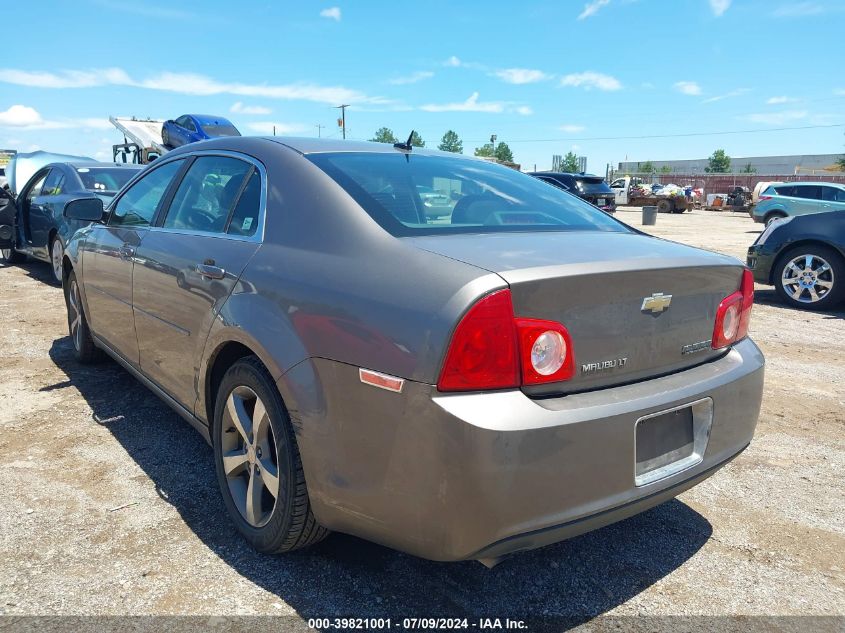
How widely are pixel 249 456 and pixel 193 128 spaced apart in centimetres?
1749

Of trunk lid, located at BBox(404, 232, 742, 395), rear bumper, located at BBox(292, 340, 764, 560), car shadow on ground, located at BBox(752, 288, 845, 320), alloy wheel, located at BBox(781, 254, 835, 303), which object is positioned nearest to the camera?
rear bumper, located at BBox(292, 340, 764, 560)

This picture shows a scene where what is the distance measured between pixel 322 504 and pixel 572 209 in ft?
5.55

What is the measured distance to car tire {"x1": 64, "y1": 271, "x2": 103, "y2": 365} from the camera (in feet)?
15.0

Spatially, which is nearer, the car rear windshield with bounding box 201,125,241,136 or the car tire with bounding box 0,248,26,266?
the car tire with bounding box 0,248,26,266

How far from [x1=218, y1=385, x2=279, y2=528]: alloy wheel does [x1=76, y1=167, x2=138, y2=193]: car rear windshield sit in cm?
627

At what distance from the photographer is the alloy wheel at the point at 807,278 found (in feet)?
24.6

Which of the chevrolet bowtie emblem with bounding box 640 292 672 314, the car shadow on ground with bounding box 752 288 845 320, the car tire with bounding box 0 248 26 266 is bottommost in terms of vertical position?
the car shadow on ground with bounding box 752 288 845 320

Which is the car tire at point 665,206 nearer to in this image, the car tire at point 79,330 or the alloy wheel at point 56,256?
the alloy wheel at point 56,256

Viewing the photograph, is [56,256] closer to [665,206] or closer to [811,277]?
→ [811,277]

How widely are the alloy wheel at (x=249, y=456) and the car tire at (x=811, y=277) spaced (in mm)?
7351

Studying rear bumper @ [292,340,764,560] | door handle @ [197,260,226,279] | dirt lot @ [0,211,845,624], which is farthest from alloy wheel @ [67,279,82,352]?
rear bumper @ [292,340,764,560]

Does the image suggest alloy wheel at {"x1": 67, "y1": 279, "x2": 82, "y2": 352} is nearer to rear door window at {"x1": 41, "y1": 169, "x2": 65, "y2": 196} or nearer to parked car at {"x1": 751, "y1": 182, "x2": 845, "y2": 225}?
rear door window at {"x1": 41, "y1": 169, "x2": 65, "y2": 196}

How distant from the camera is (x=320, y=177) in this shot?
7.95 feet

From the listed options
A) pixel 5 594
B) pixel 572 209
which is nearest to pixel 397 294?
pixel 572 209
